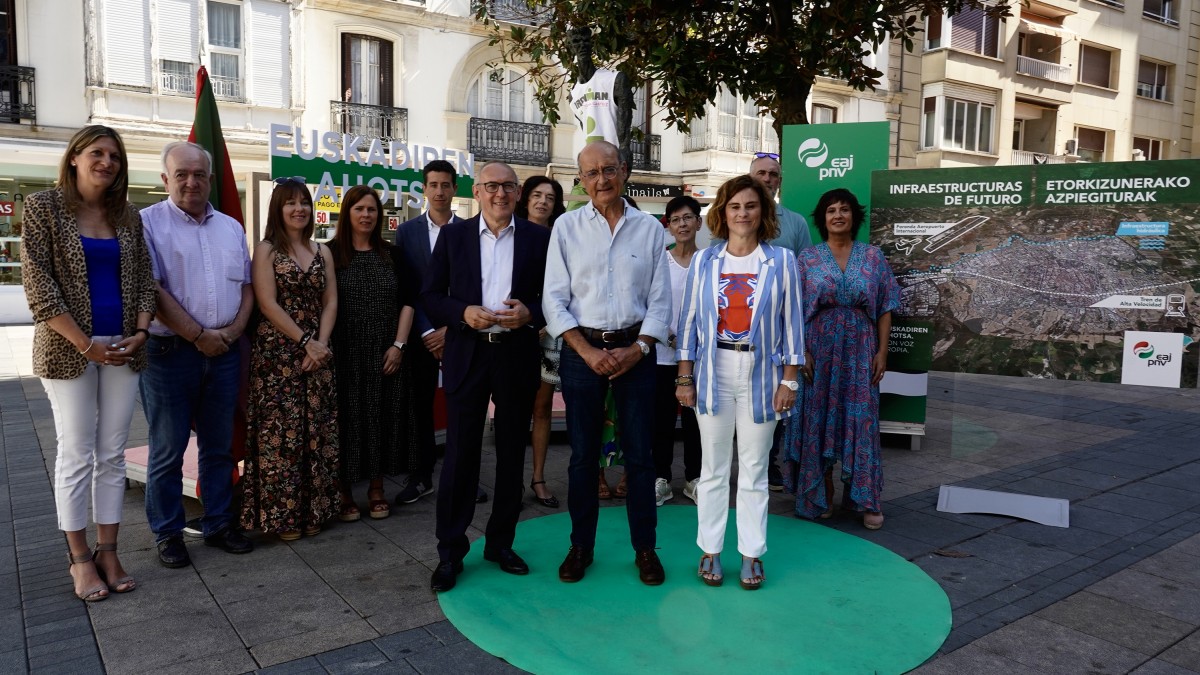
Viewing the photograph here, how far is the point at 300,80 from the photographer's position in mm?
17781

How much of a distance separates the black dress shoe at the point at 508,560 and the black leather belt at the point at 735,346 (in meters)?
1.39

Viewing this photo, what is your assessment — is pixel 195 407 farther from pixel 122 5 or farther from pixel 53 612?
pixel 122 5

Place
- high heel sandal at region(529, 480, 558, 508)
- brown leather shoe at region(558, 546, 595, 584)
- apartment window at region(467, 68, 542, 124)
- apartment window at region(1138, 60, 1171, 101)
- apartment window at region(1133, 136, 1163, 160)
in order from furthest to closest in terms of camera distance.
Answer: apartment window at region(1133, 136, 1163, 160)
apartment window at region(1138, 60, 1171, 101)
apartment window at region(467, 68, 542, 124)
high heel sandal at region(529, 480, 558, 508)
brown leather shoe at region(558, 546, 595, 584)

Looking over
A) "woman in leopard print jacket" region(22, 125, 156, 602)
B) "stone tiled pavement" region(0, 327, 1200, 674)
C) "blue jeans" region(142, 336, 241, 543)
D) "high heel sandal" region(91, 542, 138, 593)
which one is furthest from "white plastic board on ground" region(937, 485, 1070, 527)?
"woman in leopard print jacket" region(22, 125, 156, 602)

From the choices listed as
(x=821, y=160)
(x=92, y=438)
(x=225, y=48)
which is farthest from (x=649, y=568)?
(x=225, y=48)

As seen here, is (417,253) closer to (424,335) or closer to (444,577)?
(424,335)

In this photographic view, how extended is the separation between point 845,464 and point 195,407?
3460 mm

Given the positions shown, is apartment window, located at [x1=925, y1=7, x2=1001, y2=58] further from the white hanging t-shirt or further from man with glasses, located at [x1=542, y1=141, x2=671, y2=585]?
man with glasses, located at [x1=542, y1=141, x2=671, y2=585]

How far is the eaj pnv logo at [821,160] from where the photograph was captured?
6.18 meters

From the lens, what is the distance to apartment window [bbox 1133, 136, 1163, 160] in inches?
1102

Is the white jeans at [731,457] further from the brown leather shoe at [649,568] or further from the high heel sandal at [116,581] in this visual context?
the high heel sandal at [116,581]

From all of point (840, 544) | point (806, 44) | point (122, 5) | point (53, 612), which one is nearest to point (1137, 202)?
point (840, 544)

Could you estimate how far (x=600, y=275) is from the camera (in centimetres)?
399

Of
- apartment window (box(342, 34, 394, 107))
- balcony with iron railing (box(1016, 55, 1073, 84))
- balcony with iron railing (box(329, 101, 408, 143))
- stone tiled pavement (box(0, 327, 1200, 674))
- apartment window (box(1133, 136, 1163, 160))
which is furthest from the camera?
apartment window (box(1133, 136, 1163, 160))
